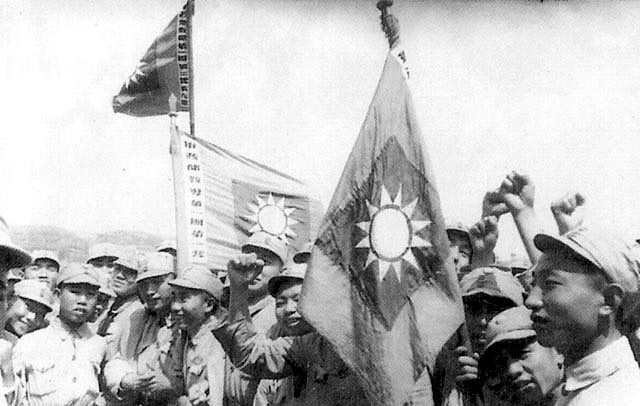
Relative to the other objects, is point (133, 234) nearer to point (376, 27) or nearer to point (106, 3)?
point (106, 3)

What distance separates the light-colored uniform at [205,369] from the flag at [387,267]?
598mm

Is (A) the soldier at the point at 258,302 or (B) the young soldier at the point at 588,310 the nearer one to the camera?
(B) the young soldier at the point at 588,310

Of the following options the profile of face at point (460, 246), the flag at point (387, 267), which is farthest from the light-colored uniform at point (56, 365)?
the profile of face at point (460, 246)

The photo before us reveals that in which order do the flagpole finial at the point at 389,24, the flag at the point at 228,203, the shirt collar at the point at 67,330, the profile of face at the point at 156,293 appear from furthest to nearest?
1. the flag at the point at 228,203
2. the profile of face at the point at 156,293
3. the shirt collar at the point at 67,330
4. the flagpole finial at the point at 389,24

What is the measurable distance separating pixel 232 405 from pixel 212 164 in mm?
1196

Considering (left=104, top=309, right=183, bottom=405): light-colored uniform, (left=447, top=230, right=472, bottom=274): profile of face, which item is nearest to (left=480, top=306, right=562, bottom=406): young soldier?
(left=447, top=230, right=472, bottom=274): profile of face

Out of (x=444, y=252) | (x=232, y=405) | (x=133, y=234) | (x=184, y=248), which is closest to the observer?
(x=444, y=252)

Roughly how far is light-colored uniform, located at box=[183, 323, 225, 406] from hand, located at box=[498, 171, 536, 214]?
130cm

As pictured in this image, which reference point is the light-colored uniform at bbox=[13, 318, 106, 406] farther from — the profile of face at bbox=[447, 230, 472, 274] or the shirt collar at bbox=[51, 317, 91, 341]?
the profile of face at bbox=[447, 230, 472, 274]

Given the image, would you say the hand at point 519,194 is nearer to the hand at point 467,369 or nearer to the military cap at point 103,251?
the hand at point 467,369

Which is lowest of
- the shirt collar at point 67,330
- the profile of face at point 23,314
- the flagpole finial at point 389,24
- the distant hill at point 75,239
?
the shirt collar at point 67,330

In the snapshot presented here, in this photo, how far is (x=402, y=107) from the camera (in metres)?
4.47

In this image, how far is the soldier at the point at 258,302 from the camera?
15.0 feet

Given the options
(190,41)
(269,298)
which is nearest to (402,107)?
(269,298)
